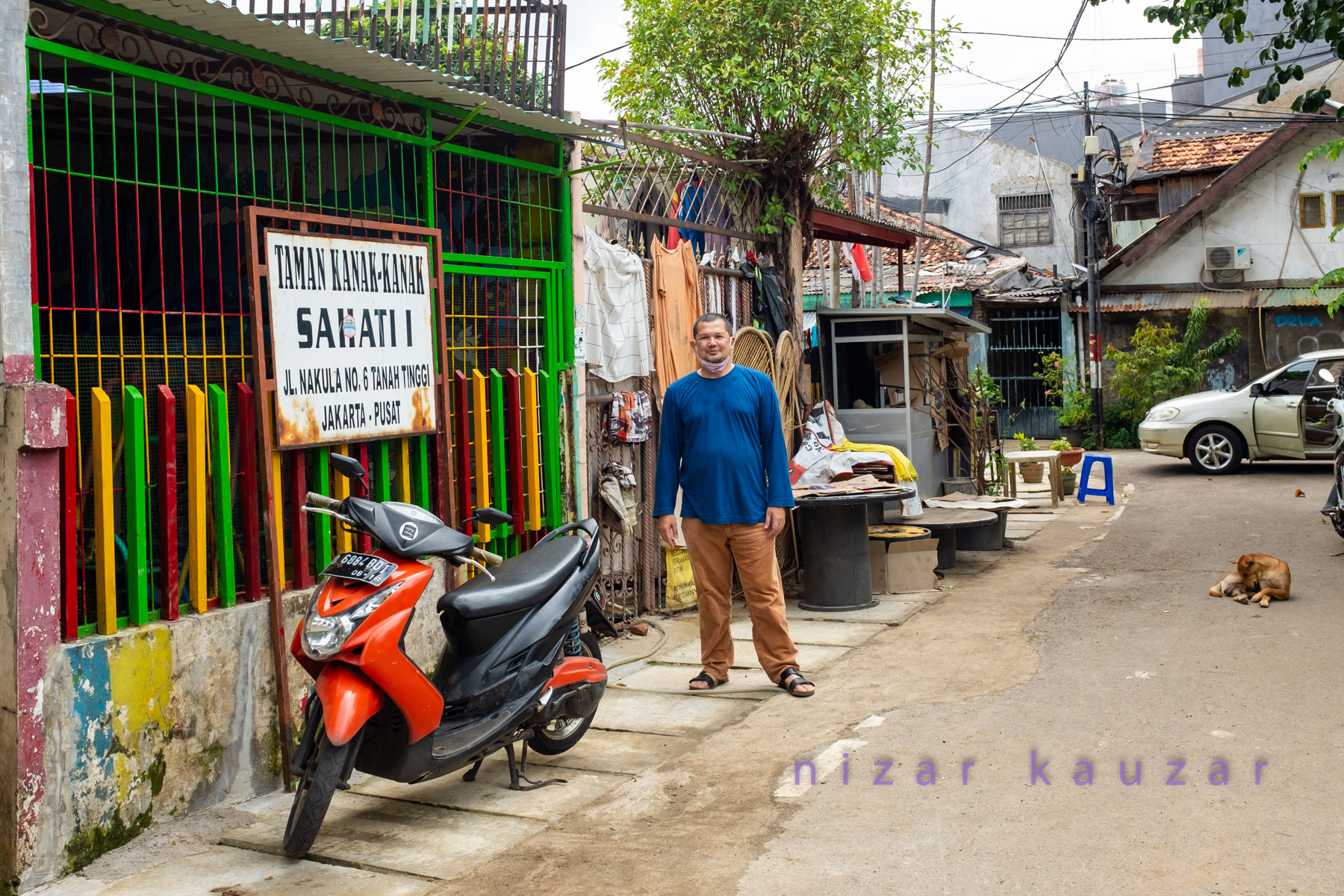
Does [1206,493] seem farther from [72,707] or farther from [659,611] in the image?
[72,707]

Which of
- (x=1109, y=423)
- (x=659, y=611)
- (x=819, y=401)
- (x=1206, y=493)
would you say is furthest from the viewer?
(x=1109, y=423)

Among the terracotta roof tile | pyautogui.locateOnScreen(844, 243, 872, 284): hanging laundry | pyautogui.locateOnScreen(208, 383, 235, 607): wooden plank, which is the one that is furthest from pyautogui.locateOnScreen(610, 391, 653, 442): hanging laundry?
the terracotta roof tile

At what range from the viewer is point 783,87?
9266mm

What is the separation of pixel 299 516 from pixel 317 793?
4.69 feet

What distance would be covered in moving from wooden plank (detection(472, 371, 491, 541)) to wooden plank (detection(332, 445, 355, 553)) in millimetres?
939

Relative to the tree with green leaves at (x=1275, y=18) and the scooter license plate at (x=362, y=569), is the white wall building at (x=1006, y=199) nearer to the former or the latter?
the tree with green leaves at (x=1275, y=18)

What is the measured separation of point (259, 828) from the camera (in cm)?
434

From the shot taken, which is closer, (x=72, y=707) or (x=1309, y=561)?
(x=72, y=707)

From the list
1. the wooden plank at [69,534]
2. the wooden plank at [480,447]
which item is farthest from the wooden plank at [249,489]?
the wooden plank at [480,447]

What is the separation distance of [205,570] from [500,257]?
266 cm

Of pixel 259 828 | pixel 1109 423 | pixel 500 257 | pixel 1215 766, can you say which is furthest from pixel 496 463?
pixel 1109 423

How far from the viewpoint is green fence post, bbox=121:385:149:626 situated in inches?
167

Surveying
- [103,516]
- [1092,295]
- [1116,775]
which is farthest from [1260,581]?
[1092,295]

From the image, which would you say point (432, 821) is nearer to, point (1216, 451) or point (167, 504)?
point (167, 504)
